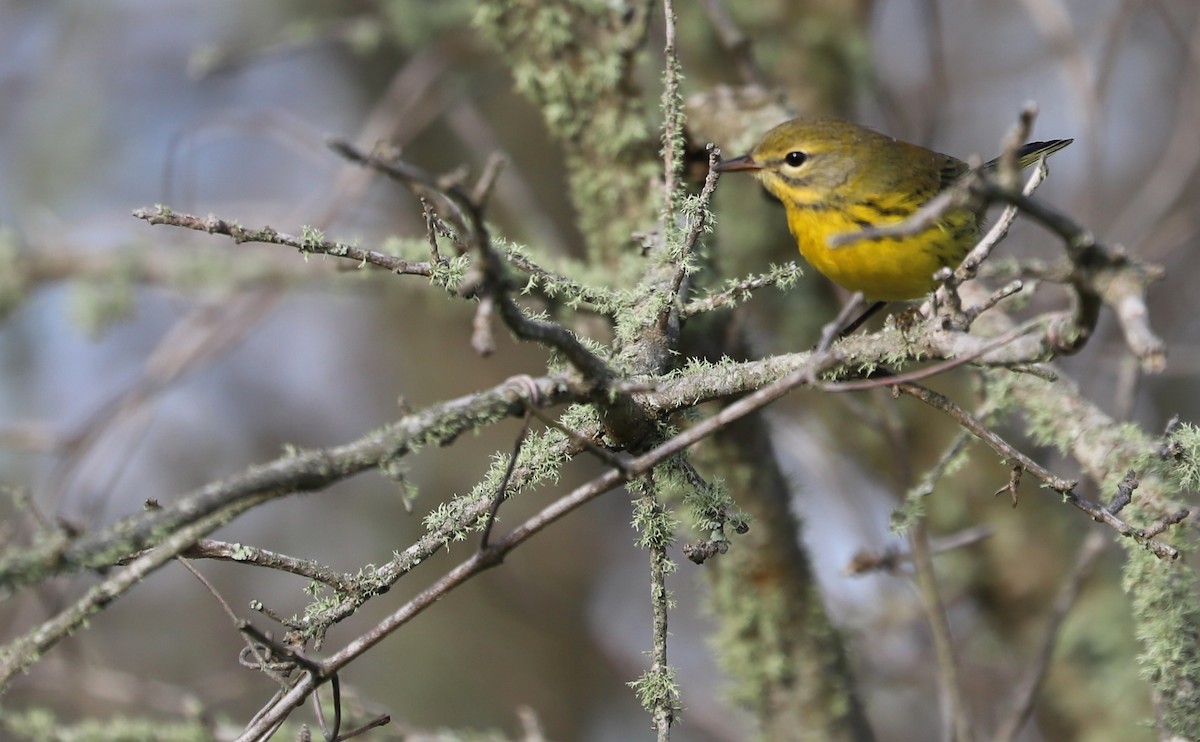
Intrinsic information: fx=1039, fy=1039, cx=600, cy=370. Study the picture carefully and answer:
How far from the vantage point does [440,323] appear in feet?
20.1

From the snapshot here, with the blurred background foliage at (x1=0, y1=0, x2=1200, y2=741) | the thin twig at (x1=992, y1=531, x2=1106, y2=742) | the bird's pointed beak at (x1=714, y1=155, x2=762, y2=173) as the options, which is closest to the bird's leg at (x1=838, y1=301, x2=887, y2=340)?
the blurred background foliage at (x1=0, y1=0, x2=1200, y2=741)

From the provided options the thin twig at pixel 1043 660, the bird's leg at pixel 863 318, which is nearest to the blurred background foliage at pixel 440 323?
the bird's leg at pixel 863 318

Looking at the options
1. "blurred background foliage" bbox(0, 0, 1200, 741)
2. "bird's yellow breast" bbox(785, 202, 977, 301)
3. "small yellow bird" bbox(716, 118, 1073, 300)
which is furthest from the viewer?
"blurred background foliage" bbox(0, 0, 1200, 741)

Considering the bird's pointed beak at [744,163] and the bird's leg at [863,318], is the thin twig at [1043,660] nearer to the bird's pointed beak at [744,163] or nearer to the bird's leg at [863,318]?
the bird's leg at [863,318]

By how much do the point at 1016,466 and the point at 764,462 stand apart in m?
1.11

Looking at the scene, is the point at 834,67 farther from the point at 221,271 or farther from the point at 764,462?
the point at 221,271

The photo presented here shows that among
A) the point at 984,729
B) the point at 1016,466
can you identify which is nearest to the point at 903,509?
the point at 1016,466

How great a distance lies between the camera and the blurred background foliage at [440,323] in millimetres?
3750

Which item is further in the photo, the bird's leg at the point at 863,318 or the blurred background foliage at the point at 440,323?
the blurred background foliage at the point at 440,323

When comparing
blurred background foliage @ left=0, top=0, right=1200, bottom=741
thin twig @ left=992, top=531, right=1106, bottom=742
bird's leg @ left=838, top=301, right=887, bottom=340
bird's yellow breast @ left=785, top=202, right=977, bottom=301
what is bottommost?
thin twig @ left=992, top=531, right=1106, bottom=742

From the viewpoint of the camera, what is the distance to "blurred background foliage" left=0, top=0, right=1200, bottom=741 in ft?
12.3

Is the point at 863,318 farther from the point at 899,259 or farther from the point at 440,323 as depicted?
the point at 440,323

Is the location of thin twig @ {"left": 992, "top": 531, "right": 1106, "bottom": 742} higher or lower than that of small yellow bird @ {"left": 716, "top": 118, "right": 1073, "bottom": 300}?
lower

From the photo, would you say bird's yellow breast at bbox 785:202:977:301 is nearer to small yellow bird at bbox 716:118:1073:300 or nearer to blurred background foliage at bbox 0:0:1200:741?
small yellow bird at bbox 716:118:1073:300
